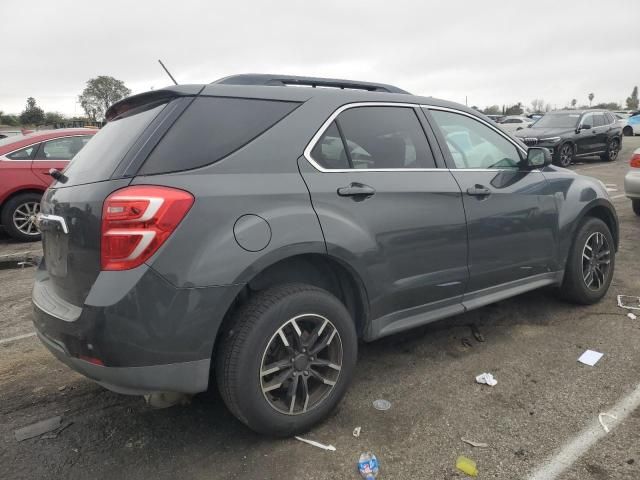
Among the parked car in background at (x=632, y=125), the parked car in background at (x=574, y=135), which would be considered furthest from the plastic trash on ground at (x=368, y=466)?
the parked car in background at (x=632, y=125)

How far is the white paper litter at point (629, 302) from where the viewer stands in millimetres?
4305

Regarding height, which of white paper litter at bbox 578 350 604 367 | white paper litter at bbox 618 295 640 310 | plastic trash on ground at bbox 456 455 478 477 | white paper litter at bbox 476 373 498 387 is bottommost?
white paper litter at bbox 618 295 640 310

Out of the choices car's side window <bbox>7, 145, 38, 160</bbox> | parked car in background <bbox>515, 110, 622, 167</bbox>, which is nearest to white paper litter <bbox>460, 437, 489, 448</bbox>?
car's side window <bbox>7, 145, 38, 160</bbox>

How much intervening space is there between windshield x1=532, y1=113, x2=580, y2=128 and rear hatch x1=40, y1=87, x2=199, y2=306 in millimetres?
15370

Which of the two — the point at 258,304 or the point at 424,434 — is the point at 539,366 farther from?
the point at 258,304

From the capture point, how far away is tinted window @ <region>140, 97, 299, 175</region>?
230 centimetres

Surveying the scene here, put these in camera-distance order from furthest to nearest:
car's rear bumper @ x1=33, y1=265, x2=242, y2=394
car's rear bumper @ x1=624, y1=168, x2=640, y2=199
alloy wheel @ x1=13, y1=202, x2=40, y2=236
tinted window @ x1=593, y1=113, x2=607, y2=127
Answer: tinted window @ x1=593, y1=113, x2=607, y2=127 → alloy wheel @ x1=13, y1=202, x2=40, y2=236 → car's rear bumper @ x1=624, y1=168, x2=640, y2=199 → car's rear bumper @ x1=33, y1=265, x2=242, y2=394

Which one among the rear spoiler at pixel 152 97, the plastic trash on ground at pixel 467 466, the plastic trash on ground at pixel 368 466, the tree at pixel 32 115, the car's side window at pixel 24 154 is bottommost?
the plastic trash on ground at pixel 467 466

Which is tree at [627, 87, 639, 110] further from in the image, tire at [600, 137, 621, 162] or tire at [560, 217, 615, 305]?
→ tire at [560, 217, 615, 305]

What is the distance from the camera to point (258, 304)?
2.39m

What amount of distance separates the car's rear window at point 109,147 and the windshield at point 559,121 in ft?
50.3

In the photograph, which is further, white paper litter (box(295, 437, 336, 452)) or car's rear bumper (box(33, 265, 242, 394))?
white paper litter (box(295, 437, 336, 452))

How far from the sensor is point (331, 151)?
9.01 feet

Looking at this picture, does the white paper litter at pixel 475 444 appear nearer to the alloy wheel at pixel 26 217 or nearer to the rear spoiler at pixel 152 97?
the rear spoiler at pixel 152 97
